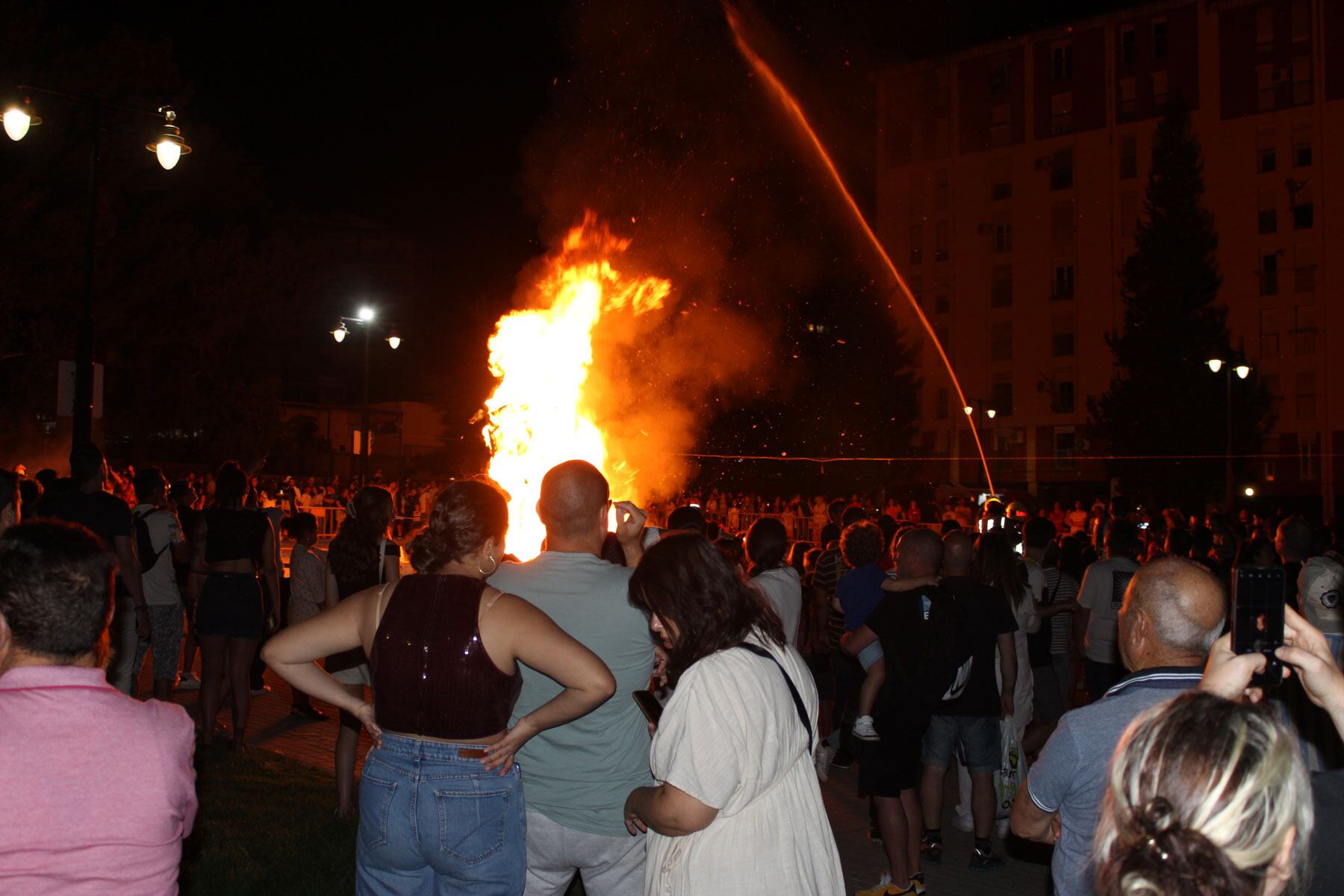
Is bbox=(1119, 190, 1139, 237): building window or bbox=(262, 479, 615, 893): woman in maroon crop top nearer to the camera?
bbox=(262, 479, 615, 893): woman in maroon crop top

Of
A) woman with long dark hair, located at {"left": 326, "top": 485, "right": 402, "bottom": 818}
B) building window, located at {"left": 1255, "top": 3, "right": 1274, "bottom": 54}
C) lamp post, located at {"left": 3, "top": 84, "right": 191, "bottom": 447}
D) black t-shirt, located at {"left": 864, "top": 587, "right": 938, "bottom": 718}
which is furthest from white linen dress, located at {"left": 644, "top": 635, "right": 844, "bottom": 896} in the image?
building window, located at {"left": 1255, "top": 3, "right": 1274, "bottom": 54}

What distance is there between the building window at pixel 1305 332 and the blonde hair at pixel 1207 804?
56.4 meters

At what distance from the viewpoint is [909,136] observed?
201 feet

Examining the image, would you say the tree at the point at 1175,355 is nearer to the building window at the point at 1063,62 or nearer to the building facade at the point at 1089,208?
the building facade at the point at 1089,208

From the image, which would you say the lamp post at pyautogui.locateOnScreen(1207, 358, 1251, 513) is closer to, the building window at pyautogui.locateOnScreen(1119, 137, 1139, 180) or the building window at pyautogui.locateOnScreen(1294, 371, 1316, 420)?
the building window at pyautogui.locateOnScreen(1294, 371, 1316, 420)

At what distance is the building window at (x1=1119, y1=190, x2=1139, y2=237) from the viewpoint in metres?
54.1

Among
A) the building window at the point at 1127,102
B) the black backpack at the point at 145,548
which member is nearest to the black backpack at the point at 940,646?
the black backpack at the point at 145,548

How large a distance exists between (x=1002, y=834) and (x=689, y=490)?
3610 centimetres

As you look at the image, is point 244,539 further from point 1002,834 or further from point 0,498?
point 1002,834

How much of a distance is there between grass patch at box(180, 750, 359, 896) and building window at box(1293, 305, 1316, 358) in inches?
→ 2103

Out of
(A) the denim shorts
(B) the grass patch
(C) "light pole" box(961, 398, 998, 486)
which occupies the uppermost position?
(C) "light pole" box(961, 398, 998, 486)

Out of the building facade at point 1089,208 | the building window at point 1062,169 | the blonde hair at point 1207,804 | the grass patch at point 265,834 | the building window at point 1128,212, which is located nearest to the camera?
the blonde hair at point 1207,804

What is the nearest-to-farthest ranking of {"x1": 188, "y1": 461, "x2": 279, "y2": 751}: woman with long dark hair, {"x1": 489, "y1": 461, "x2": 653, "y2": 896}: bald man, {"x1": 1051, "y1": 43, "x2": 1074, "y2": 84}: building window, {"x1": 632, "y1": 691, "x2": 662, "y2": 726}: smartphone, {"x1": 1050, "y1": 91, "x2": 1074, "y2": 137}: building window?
{"x1": 632, "y1": 691, "x2": 662, "y2": 726}: smartphone
{"x1": 489, "y1": 461, "x2": 653, "y2": 896}: bald man
{"x1": 188, "y1": 461, "x2": 279, "y2": 751}: woman with long dark hair
{"x1": 1050, "y1": 91, "x2": 1074, "y2": 137}: building window
{"x1": 1051, "y1": 43, "x2": 1074, "y2": 84}: building window

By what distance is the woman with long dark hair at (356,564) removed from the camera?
21.7ft
